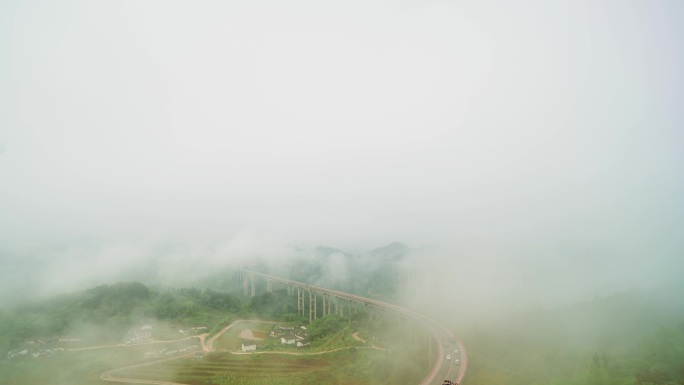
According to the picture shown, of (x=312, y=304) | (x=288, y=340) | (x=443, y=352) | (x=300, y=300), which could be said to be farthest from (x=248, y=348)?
(x=300, y=300)

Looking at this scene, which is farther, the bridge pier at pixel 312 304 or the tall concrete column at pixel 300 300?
the tall concrete column at pixel 300 300

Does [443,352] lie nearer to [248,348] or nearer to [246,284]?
[248,348]

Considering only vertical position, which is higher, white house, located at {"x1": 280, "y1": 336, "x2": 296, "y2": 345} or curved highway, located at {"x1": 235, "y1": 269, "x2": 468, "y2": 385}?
curved highway, located at {"x1": 235, "y1": 269, "x2": 468, "y2": 385}

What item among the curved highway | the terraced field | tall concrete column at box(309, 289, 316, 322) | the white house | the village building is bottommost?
tall concrete column at box(309, 289, 316, 322)

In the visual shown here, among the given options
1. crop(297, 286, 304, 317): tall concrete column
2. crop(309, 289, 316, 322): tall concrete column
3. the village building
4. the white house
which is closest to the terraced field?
the village building

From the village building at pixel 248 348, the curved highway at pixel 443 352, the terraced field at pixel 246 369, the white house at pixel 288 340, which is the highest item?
the curved highway at pixel 443 352

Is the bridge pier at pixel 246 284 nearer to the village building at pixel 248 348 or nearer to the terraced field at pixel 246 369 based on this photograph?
the village building at pixel 248 348

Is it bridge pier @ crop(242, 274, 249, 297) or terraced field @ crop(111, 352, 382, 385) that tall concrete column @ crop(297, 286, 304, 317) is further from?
terraced field @ crop(111, 352, 382, 385)

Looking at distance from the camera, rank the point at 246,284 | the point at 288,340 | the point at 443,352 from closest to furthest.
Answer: the point at 443,352 < the point at 288,340 < the point at 246,284

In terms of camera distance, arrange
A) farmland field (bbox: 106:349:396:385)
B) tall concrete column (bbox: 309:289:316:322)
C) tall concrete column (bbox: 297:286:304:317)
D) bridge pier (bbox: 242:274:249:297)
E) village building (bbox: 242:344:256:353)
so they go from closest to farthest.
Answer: farmland field (bbox: 106:349:396:385) → village building (bbox: 242:344:256:353) → tall concrete column (bbox: 309:289:316:322) → tall concrete column (bbox: 297:286:304:317) → bridge pier (bbox: 242:274:249:297)

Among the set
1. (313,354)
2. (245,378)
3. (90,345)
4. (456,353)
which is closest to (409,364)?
(456,353)

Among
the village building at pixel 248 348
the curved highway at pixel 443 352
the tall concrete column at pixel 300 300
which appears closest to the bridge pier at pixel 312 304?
the tall concrete column at pixel 300 300
